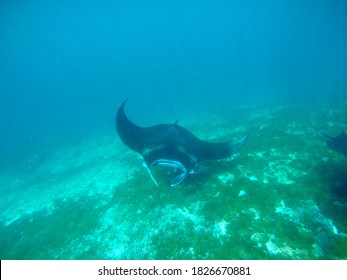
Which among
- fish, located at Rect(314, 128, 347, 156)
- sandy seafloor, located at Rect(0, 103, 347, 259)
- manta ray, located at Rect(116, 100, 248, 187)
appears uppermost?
manta ray, located at Rect(116, 100, 248, 187)

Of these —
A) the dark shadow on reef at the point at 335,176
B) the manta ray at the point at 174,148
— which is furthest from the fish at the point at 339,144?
the manta ray at the point at 174,148

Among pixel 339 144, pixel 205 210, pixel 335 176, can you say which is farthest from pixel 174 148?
pixel 339 144

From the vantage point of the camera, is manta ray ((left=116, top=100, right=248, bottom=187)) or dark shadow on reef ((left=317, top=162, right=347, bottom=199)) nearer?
dark shadow on reef ((left=317, top=162, right=347, bottom=199))

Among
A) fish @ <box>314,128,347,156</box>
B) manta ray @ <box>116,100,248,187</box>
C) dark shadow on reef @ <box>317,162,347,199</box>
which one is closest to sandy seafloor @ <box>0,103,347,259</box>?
dark shadow on reef @ <box>317,162,347,199</box>

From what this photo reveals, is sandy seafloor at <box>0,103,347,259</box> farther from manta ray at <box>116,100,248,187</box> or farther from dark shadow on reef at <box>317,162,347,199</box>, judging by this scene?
manta ray at <box>116,100,248,187</box>

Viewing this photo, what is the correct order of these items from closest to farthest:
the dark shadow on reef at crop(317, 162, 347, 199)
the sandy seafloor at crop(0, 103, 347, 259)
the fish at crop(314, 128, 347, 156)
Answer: the sandy seafloor at crop(0, 103, 347, 259), the dark shadow on reef at crop(317, 162, 347, 199), the fish at crop(314, 128, 347, 156)

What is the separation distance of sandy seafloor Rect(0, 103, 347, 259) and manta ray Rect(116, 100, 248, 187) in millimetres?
845

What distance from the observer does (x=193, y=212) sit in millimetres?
5535

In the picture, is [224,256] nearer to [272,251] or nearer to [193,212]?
[272,251]

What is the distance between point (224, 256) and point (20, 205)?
8555 mm

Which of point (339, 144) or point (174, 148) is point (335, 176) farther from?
point (174, 148)

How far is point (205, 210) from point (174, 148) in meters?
1.80

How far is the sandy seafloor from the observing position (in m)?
4.43

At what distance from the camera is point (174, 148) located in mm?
6086
